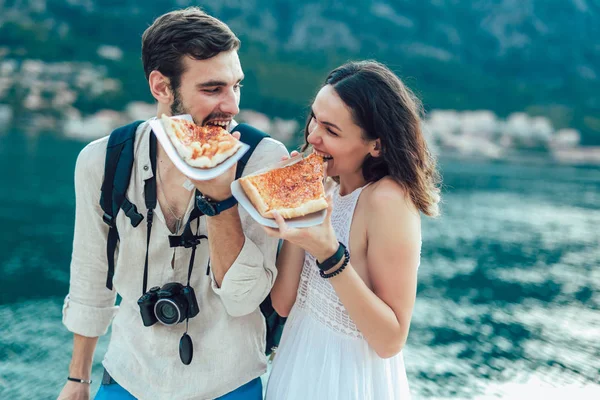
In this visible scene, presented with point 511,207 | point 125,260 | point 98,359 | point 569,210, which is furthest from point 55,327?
point 569,210

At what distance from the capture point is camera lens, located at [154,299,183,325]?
2053 millimetres

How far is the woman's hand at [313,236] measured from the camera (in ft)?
6.10

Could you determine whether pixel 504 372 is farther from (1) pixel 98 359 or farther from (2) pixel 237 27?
(2) pixel 237 27

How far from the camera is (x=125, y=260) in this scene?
2285 millimetres

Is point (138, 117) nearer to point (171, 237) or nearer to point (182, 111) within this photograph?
point (182, 111)

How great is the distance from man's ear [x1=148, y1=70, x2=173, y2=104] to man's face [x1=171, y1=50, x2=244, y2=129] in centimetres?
8

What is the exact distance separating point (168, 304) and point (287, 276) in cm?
56

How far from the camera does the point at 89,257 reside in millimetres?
2395

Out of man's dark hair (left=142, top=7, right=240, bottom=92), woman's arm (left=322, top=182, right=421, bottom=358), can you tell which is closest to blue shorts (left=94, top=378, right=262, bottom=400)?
woman's arm (left=322, top=182, right=421, bottom=358)

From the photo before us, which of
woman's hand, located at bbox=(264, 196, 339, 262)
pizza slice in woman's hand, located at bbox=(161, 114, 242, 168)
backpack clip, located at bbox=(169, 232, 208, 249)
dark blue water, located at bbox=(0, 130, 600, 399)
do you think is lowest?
dark blue water, located at bbox=(0, 130, 600, 399)

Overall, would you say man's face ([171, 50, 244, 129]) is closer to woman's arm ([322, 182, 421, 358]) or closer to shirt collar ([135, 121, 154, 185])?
shirt collar ([135, 121, 154, 185])

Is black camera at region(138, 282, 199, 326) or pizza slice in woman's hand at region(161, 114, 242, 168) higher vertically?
pizza slice in woman's hand at region(161, 114, 242, 168)

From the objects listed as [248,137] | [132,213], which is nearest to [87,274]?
[132,213]

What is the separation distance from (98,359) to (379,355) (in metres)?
7.17
